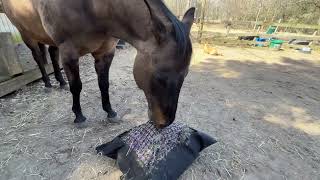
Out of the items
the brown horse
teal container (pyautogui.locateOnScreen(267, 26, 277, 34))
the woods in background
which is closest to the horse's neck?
the brown horse

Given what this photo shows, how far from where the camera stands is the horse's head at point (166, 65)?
67.4 inches

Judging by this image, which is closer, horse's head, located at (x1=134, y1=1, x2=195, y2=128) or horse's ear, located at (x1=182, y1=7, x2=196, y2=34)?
horse's head, located at (x1=134, y1=1, x2=195, y2=128)

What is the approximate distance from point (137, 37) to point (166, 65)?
0.42 m

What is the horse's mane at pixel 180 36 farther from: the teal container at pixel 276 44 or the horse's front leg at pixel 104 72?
the teal container at pixel 276 44

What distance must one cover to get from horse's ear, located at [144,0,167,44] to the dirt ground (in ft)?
4.15

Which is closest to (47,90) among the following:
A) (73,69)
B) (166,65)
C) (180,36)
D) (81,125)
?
(81,125)

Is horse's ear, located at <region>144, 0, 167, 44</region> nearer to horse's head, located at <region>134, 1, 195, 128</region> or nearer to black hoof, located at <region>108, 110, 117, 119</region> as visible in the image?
horse's head, located at <region>134, 1, 195, 128</region>

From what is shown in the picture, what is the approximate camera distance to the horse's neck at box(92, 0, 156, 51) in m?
1.90

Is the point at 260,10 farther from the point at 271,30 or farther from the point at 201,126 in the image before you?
the point at 201,126

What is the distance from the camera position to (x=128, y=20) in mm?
2010

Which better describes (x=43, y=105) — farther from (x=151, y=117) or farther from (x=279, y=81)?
(x=279, y=81)

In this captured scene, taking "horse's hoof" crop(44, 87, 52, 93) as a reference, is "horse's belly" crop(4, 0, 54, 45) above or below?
above

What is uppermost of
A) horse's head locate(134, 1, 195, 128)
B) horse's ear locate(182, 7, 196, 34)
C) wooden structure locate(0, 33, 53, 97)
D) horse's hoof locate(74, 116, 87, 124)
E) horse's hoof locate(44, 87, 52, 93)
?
horse's ear locate(182, 7, 196, 34)

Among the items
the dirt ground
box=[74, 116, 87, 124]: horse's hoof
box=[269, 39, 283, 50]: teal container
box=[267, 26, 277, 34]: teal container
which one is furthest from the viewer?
box=[267, 26, 277, 34]: teal container
